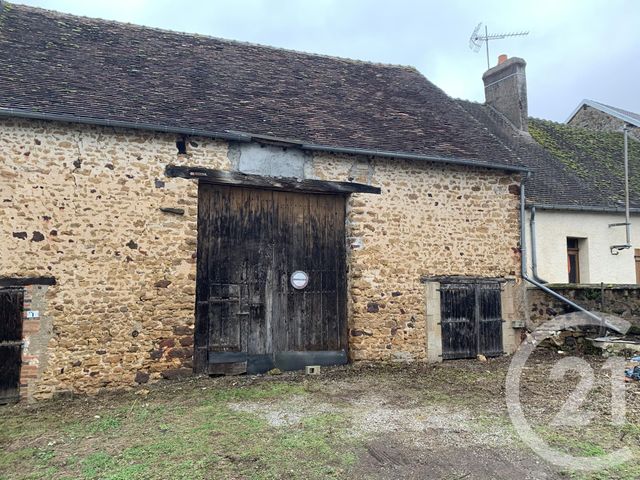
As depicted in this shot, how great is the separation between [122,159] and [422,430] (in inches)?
209

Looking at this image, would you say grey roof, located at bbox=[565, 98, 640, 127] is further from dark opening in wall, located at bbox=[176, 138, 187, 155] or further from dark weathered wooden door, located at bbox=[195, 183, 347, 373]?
dark opening in wall, located at bbox=[176, 138, 187, 155]

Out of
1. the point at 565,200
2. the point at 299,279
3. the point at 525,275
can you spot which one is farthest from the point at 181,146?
the point at 565,200

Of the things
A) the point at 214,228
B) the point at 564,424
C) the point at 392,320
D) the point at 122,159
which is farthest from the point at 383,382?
the point at 122,159

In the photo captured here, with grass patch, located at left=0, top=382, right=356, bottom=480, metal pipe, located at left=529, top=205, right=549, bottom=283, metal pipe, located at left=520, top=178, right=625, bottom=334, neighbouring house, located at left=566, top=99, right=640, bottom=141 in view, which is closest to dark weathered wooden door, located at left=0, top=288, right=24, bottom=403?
grass patch, located at left=0, top=382, right=356, bottom=480

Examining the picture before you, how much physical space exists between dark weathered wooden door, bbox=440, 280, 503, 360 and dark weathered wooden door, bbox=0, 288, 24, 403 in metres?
6.44

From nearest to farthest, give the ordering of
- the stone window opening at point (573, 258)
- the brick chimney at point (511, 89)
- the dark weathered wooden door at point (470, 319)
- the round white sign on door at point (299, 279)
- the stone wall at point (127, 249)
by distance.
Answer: the stone wall at point (127, 249)
the round white sign on door at point (299, 279)
the dark weathered wooden door at point (470, 319)
the stone window opening at point (573, 258)
the brick chimney at point (511, 89)

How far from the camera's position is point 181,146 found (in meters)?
7.08

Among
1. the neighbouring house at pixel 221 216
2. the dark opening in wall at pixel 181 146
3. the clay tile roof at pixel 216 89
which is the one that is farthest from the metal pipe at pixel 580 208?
the dark opening in wall at pixel 181 146

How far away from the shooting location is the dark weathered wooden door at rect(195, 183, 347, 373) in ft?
24.0

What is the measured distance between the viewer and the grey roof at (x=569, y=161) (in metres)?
10.5

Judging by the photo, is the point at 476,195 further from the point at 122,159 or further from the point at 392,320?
the point at 122,159

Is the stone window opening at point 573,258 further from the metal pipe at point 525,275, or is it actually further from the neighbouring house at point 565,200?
the metal pipe at point 525,275

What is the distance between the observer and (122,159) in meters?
6.77

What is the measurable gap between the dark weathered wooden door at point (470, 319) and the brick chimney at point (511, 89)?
19.8ft
